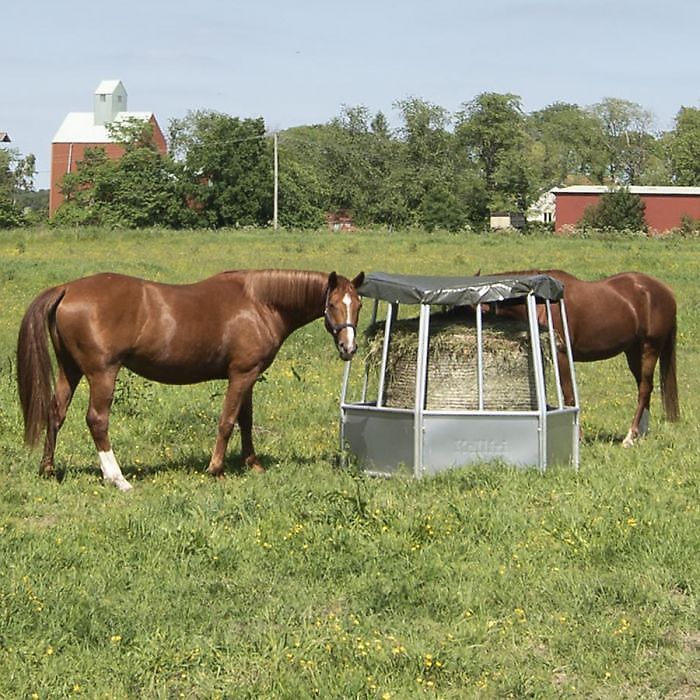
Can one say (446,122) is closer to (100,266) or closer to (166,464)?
(100,266)

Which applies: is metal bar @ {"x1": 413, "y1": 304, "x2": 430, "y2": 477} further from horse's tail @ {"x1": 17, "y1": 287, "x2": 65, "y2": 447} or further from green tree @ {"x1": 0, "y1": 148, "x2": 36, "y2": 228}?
green tree @ {"x1": 0, "y1": 148, "x2": 36, "y2": 228}

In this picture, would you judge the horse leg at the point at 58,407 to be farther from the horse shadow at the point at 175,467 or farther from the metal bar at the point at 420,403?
the metal bar at the point at 420,403

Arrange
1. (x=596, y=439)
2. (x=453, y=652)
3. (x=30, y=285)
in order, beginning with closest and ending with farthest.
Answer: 1. (x=453, y=652)
2. (x=596, y=439)
3. (x=30, y=285)

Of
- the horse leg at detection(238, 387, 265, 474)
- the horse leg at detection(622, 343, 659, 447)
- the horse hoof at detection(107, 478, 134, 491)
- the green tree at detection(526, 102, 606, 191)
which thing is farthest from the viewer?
the green tree at detection(526, 102, 606, 191)

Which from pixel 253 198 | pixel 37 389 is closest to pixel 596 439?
pixel 37 389

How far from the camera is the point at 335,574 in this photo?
21.9 ft

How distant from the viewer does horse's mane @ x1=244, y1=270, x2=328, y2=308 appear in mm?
9766

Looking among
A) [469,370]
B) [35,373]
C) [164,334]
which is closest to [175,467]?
[164,334]

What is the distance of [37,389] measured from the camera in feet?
30.1

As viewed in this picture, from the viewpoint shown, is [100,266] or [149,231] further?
[149,231]

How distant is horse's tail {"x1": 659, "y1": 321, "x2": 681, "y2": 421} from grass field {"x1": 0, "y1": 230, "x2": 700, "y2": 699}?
2.22 feet

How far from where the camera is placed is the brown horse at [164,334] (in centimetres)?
920

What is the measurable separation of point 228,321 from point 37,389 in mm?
1715

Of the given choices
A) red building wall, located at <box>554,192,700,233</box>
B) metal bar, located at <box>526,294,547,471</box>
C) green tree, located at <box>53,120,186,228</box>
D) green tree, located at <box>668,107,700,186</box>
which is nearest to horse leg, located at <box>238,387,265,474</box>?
metal bar, located at <box>526,294,547,471</box>
